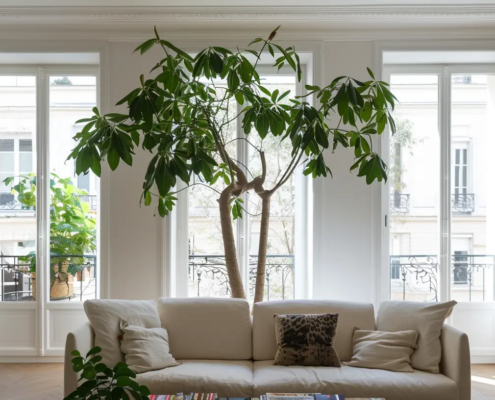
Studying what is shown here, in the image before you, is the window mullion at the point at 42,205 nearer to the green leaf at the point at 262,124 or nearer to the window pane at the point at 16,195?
the window pane at the point at 16,195

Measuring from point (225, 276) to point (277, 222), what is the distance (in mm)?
675

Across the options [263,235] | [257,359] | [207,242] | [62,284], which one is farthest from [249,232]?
[62,284]

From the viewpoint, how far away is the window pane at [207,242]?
4469mm

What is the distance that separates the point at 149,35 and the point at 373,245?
2.59m

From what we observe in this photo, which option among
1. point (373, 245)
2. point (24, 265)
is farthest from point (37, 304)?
point (373, 245)

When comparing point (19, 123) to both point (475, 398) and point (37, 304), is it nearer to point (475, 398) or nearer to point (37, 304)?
point (37, 304)

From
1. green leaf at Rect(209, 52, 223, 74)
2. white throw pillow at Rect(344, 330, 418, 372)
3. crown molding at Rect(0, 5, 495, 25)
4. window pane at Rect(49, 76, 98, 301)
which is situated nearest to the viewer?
green leaf at Rect(209, 52, 223, 74)

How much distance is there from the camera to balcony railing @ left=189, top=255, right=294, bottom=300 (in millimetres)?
4488

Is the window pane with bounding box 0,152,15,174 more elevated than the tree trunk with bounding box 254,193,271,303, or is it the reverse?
the window pane with bounding box 0,152,15,174

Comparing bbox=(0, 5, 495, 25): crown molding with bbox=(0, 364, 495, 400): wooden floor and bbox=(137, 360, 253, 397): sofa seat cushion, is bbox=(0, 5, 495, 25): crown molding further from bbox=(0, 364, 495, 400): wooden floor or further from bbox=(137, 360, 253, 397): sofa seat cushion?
bbox=(0, 364, 495, 400): wooden floor

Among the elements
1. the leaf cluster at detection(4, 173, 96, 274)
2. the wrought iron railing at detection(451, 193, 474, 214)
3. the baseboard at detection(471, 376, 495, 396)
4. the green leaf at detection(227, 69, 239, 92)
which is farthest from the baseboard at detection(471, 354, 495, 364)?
the leaf cluster at detection(4, 173, 96, 274)

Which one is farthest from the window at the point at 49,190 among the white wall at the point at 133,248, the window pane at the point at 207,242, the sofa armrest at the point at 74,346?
the sofa armrest at the point at 74,346

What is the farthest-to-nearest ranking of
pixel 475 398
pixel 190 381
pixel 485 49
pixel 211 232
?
pixel 211 232
pixel 485 49
pixel 475 398
pixel 190 381

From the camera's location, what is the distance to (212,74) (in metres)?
3.01
